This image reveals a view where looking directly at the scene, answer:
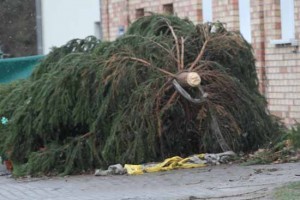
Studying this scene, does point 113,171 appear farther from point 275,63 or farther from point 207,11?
point 207,11

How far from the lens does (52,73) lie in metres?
13.8

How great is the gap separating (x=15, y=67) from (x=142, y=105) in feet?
22.3

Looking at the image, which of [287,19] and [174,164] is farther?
[287,19]

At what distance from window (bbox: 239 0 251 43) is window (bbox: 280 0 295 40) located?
1.07m

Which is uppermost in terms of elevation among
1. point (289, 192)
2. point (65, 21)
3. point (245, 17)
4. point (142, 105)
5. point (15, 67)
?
point (65, 21)

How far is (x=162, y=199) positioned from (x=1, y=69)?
9.79 meters

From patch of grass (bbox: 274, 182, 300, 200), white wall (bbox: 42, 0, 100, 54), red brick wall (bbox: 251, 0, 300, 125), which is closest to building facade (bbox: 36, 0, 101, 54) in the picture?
white wall (bbox: 42, 0, 100, 54)

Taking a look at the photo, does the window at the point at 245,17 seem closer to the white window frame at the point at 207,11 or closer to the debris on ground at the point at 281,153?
the white window frame at the point at 207,11

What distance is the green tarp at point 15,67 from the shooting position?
18.8 metres

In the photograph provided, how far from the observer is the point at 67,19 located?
28.0m

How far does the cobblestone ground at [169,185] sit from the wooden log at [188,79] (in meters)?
1.36

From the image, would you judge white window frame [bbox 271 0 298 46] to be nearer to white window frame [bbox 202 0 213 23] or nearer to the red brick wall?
the red brick wall

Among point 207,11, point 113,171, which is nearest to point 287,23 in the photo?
point 207,11

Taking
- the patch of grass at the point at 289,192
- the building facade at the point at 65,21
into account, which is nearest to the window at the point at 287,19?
the patch of grass at the point at 289,192
